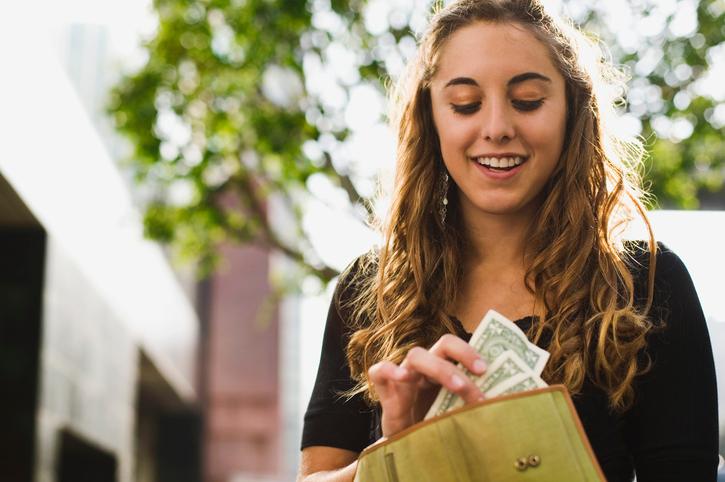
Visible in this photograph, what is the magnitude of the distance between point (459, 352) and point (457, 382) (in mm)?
51

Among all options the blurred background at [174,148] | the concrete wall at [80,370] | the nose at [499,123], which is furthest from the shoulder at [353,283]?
the concrete wall at [80,370]

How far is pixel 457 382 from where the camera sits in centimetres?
176

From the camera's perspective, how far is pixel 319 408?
2.23 meters

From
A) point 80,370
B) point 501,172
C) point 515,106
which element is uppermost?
point 80,370

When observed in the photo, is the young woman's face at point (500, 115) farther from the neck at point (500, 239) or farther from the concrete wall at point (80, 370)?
the concrete wall at point (80, 370)

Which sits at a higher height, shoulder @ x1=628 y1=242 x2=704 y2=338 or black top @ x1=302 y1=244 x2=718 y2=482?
shoulder @ x1=628 y1=242 x2=704 y2=338

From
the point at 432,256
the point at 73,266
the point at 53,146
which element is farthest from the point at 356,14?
the point at 432,256

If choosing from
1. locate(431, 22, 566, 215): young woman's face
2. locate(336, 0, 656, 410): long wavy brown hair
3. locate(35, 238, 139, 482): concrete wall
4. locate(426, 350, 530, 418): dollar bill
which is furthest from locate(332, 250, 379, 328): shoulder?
locate(35, 238, 139, 482): concrete wall

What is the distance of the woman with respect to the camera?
6.46ft

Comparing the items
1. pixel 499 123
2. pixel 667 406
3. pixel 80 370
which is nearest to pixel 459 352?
pixel 667 406

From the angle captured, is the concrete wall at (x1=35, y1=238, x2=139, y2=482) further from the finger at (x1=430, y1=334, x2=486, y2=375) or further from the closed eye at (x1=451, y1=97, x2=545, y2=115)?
the finger at (x1=430, y1=334, x2=486, y2=375)

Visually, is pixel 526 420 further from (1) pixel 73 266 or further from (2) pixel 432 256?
(1) pixel 73 266

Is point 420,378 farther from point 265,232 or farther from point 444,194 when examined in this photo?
point 265,232

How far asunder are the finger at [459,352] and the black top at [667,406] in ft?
0.93
